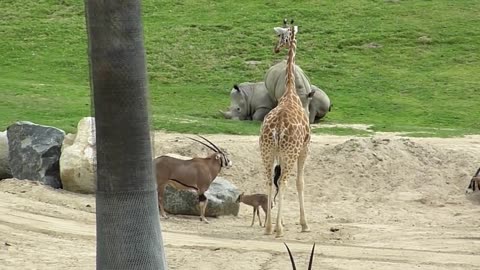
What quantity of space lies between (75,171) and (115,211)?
22.9ft

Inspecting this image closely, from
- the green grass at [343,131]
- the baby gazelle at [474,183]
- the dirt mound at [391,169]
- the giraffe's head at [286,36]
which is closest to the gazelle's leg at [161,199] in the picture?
the giraffe's head at [286,36]

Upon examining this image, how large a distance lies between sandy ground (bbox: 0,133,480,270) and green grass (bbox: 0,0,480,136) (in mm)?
3076

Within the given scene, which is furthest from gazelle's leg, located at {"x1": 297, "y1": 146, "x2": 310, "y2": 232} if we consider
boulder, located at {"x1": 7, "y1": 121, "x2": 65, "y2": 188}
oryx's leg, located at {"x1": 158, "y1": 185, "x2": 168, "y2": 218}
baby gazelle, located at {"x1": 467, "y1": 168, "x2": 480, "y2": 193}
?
boulder, located at {"x1": 7, "y1": 121, "x2": 65, "y2": 188}

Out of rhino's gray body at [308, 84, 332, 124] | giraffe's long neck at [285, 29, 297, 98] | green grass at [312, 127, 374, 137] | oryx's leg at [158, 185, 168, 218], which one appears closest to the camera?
giraffe's long neck at [285, 29, 297, 98]

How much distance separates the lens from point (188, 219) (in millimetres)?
12391

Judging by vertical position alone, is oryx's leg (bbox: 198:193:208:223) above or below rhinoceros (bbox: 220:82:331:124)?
above

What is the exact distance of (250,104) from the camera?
21125 mm

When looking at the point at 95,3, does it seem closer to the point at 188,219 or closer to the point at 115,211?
the point at 115,211

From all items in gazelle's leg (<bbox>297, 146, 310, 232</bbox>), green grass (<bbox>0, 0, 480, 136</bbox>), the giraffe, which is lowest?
green grass (<bbox>0, 0, 480, 136</bbox>)

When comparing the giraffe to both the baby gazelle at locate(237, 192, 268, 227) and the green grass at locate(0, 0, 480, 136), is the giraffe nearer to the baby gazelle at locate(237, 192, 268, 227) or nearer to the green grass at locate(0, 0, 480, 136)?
the baby gazelle at locate(237, 192, 268, 227)

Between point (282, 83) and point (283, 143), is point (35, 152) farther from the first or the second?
point (282, 83)

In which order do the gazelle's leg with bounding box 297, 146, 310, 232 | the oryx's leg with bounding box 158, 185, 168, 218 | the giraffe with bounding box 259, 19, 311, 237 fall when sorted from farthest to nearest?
1. the oryx's leg with bounding box 158, 185, 168, 218
2. the gazelle's leg with bounding box 297, 146, 310, 232
3. the giraffe with bounding box 259, 19, 311, 237

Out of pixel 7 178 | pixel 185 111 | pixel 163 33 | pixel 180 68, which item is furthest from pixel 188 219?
pixel 163 33

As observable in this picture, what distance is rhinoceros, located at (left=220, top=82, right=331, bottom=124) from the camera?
2058 centimetres
